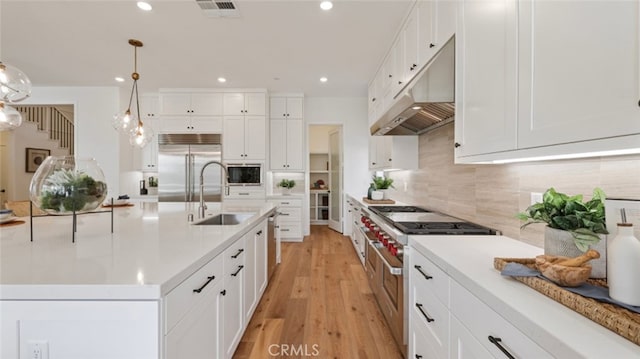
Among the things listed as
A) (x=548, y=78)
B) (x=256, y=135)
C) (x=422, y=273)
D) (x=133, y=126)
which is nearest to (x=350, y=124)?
(x=256, y=135)

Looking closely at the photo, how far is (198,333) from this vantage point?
1.20 m

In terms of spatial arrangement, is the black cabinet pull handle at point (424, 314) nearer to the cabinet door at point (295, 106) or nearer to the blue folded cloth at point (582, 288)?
the blue folded cloth at point (582, 288)

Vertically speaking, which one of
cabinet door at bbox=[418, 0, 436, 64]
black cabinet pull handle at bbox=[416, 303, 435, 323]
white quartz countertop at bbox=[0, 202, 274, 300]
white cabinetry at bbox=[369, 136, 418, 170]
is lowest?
black cabinet pull handle at bbox=[416, 303, 435, 323]

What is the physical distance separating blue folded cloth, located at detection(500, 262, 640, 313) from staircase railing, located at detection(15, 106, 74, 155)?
8.98 meters

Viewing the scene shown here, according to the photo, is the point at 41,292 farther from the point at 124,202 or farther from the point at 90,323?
the point at 124,202

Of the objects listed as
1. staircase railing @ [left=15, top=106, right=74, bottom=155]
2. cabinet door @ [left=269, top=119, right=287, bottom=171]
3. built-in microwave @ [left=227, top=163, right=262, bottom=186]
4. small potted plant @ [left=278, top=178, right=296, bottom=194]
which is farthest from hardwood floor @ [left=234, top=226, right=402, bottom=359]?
staircase railing @ [left=15, top=106, right=74, bottom=155]

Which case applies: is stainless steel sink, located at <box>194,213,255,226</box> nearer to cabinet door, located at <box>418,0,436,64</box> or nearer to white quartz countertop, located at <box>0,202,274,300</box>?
white quartz countertop, located at <box>0,202,274,300</box>

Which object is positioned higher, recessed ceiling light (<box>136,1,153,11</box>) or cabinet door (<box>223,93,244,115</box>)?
recessed ceiling light (<box>136,1,153,11</box>)

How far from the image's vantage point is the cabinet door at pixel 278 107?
550 centimetres

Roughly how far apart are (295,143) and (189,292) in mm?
4553

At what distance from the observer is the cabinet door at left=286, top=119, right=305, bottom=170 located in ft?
18.0

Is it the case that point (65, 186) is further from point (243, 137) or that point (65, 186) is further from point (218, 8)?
point (243, 137)

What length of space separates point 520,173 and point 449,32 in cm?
92

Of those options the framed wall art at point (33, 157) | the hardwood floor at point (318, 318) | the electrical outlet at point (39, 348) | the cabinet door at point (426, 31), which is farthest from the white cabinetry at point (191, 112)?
the electrical outlet at point (39, 348)
